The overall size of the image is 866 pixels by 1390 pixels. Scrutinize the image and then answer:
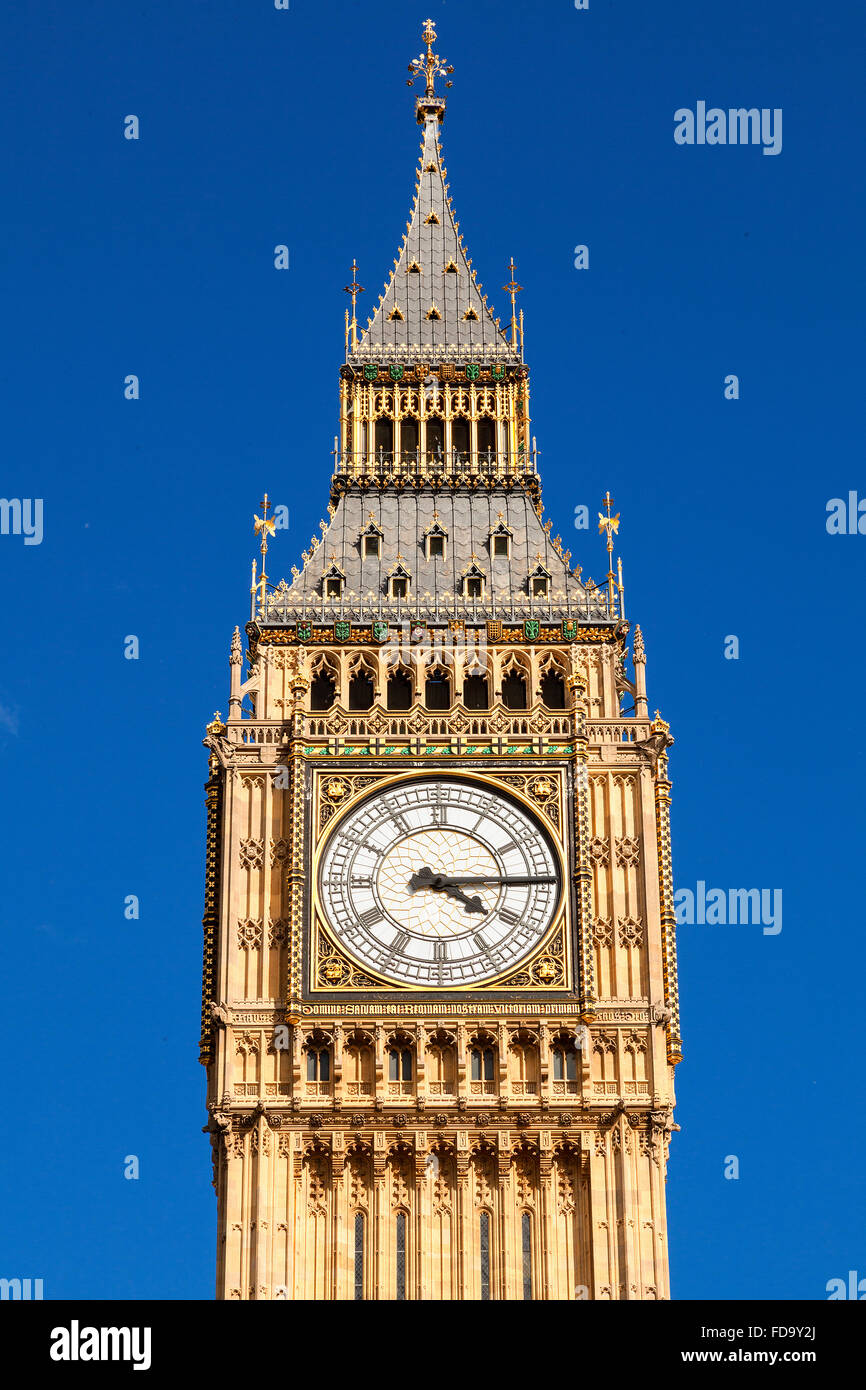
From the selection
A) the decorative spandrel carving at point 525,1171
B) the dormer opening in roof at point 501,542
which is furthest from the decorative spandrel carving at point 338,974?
the dormer opening in roof at point 501,542

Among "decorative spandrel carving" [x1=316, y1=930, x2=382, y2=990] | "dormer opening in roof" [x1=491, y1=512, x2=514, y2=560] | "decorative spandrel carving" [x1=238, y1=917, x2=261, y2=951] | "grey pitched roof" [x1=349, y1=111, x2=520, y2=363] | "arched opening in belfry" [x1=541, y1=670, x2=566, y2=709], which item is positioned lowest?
"decorative spandrel carving" [x1=316, y1=930, x2=382, y2=990]

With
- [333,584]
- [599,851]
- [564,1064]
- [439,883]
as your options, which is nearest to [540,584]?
[333,584]

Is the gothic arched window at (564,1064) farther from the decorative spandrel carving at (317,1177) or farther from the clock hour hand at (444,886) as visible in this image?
the decorative spandrel carving at (317,1177)

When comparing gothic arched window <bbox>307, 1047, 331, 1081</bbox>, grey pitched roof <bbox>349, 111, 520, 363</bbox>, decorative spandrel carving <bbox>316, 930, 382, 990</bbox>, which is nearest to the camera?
gothic arched window <bbox>307, 1047, 331, 1081</bbox>

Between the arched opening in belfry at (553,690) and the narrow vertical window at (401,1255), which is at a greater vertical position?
the arched opening in belfry at (553,690)

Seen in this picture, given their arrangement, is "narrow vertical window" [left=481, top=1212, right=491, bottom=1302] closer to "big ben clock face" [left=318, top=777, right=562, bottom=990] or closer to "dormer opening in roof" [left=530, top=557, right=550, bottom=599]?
"big ben clock face" [left=318, top=777, right=562, bottom=990]

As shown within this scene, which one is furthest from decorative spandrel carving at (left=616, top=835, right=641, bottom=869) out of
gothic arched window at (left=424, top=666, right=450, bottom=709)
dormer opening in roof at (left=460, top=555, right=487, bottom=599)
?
dormer opening in roof at (left=460, top=555, right=487, bottom=599)
